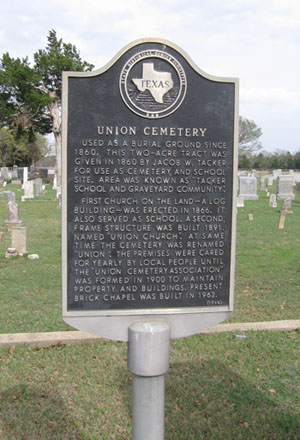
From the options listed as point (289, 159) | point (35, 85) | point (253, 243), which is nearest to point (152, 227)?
point (253, 243)

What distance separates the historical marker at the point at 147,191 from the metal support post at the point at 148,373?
0.14 meters

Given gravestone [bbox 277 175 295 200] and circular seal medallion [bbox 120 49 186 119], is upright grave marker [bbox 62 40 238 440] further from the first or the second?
gravestone [bbox 277 175 295 200]

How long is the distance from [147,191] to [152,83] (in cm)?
74

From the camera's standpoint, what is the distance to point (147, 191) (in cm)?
317

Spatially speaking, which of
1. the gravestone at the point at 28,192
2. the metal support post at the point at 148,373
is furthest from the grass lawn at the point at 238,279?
the gravestone at the point at 28,192

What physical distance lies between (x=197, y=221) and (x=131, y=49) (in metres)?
1.28

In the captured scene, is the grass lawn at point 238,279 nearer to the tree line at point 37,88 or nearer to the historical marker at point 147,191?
the historical marker at point 147,191

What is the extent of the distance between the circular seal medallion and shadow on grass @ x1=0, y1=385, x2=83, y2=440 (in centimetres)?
278

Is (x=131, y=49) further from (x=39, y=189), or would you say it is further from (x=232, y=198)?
(x=39, y=189)

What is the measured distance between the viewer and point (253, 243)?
12891 mm

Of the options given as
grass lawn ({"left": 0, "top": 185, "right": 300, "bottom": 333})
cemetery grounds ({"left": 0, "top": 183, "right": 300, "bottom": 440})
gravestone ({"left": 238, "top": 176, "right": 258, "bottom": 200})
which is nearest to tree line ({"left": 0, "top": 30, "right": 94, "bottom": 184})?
gravestone ({"left": 238, "top": 176, "right": 258, "bottom": 200})

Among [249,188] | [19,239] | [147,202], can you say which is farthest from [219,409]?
[249,188]

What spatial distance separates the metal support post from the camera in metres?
3.08

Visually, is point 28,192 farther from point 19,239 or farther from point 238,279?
point 238,279
